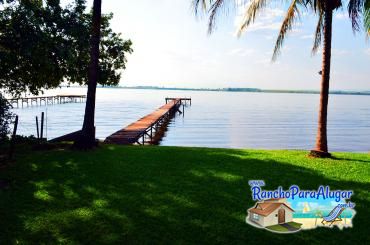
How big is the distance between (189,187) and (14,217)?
382 cm

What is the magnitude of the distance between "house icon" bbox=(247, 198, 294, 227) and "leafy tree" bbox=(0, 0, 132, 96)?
992 cm

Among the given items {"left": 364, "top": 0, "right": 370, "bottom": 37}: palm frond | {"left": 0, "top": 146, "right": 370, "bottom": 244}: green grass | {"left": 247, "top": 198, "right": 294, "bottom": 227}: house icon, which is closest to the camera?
{"left": 0, "top": 146, "right": 370, "bottom": 244}: green grass

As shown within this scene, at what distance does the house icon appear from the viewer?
5.88m

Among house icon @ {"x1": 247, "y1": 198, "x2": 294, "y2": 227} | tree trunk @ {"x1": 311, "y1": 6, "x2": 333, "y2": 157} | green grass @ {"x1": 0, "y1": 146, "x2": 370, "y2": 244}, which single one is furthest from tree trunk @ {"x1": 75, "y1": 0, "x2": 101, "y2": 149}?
tree trunk @ {"x1": 311, "y1": 6, "x2": 333, "y2": 157}

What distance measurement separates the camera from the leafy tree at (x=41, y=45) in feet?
39.7

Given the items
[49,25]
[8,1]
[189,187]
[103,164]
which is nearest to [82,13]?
[49,25]

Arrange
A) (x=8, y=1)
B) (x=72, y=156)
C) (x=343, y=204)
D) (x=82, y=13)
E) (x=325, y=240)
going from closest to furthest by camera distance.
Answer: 1. (x=325, y=240)
2. (x=343, y=204)
3. (x=72, y=156)
4. (x=8, y=1)
5. (x=82, y=13)

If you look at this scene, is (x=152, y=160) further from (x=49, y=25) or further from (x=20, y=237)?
(x=49, y=25)

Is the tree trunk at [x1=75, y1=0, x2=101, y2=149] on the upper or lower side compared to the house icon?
upper

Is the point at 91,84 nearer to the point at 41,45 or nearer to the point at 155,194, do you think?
the point at 41,45

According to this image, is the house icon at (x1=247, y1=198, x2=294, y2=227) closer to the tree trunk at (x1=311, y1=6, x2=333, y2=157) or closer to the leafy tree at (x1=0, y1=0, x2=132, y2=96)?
the tree trunk at (x1=311, y1=6, x2=333, y2=157)

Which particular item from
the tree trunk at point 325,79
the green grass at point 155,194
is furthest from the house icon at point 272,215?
the tree trunk at point 325,79

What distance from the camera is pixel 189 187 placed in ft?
26.0

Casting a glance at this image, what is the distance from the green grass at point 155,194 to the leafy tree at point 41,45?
12.7 ft
